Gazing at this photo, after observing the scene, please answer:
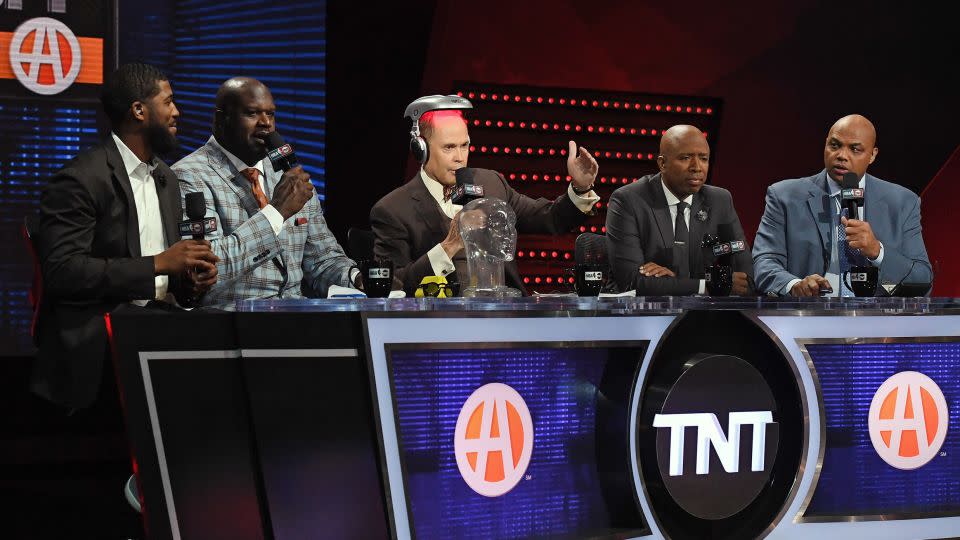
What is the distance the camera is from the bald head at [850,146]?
13.0 ft

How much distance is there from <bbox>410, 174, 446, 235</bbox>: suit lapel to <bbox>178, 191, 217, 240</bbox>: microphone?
3.64ft

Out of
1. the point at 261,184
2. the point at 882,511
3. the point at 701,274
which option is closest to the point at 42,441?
the point at 261,184

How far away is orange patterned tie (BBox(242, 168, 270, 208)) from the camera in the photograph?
3514 millimetres

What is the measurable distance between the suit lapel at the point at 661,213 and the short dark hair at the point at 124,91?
1.97 meters

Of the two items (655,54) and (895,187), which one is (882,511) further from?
(655,54)

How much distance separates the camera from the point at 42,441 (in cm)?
493

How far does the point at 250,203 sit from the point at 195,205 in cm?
80

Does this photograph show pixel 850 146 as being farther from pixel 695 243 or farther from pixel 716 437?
pixel 716 437

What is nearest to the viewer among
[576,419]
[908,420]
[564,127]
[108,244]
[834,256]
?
[576,419]

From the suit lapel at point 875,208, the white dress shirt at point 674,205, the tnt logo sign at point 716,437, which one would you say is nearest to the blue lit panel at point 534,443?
the tnt logo sign at point 716,437

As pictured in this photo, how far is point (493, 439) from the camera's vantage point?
7.69 feet

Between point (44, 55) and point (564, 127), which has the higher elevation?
point (44, 55)

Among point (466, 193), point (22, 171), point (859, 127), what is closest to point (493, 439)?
point (466, 193)

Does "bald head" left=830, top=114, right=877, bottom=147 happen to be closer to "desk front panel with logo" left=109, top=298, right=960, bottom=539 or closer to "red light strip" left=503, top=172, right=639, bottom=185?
"desk front panel with logo" left=109, top=298, right=960, bottom=539
